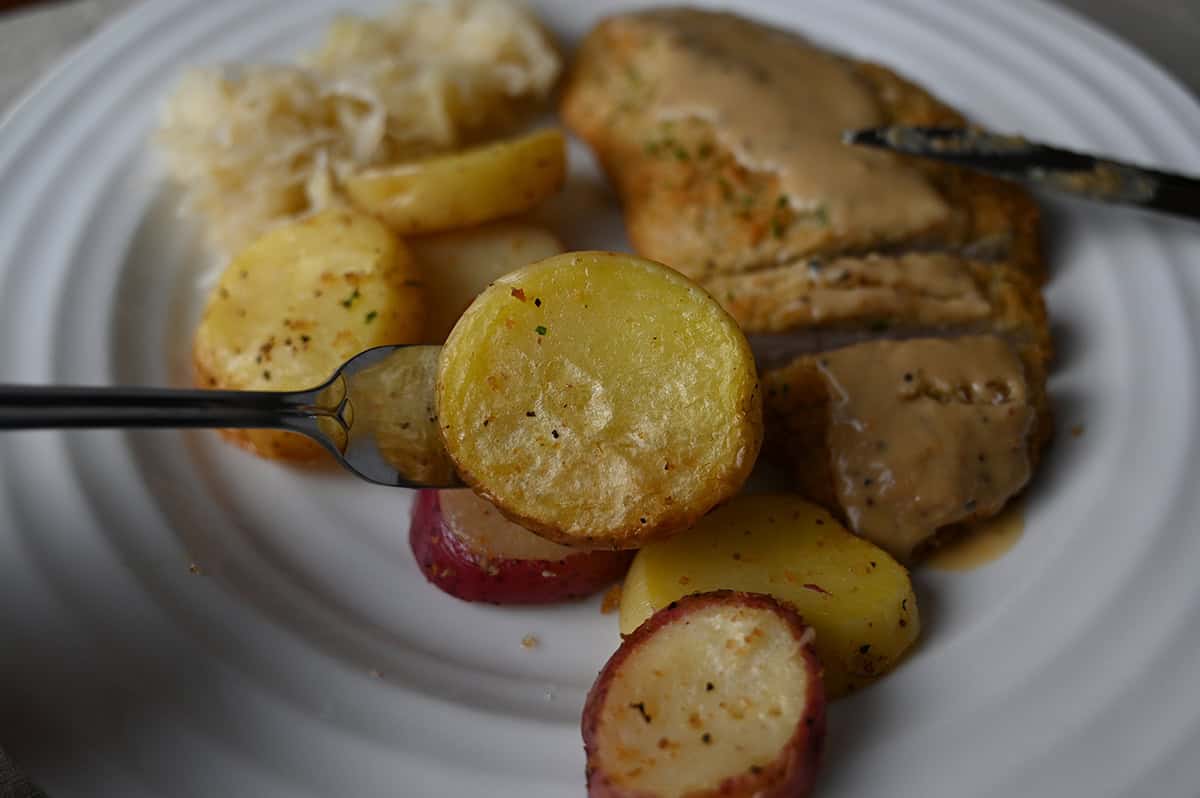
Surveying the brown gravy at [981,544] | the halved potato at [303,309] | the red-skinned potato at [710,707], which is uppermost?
the halved potato at [303,309]

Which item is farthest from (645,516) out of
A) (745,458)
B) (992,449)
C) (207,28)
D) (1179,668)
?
(207,28)

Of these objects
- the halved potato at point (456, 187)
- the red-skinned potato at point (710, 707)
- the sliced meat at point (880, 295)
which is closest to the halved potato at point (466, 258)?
the halved potato at point (456, 187)

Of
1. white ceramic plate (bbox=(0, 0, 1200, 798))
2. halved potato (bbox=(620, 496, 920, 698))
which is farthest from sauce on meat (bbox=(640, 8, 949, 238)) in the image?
halved potato (bbox=(620, 496, 920, 698))

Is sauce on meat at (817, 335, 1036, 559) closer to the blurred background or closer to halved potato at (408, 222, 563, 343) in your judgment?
halved potato at (408, 222, 563, 343)

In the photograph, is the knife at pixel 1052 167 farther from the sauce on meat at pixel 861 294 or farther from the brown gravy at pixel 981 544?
the brown gravy at pixel 981 544


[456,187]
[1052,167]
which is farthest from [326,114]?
[1052,167]
